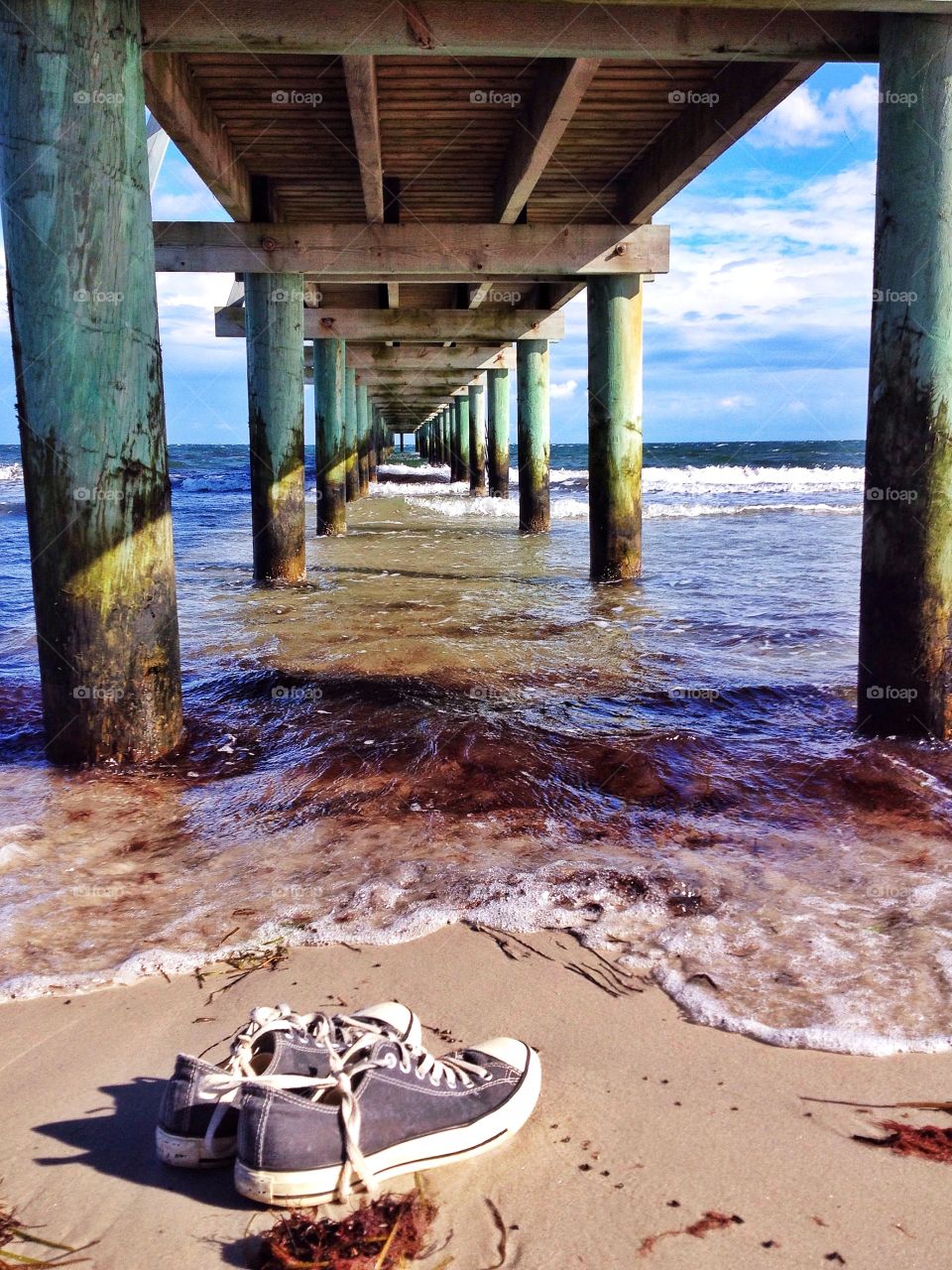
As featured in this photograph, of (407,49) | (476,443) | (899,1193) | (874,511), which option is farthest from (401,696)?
(476,443)

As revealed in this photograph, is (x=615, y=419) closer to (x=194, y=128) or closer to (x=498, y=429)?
(x=194, y=128)

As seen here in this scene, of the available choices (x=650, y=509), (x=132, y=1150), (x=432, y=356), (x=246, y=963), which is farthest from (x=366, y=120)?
(x=650, y=509)

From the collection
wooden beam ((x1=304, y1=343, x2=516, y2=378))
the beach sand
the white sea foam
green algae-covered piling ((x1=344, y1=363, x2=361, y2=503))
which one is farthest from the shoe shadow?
green algae-covered piling ((x1=344, y1=363, x2=361, y2=503))

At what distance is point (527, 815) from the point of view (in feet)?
11.9

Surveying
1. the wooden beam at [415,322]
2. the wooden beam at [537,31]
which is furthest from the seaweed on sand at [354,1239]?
the wooden beam at [415,322]

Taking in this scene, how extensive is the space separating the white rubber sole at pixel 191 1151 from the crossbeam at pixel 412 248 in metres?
9.16

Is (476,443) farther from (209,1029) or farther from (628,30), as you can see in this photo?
(209,1029)

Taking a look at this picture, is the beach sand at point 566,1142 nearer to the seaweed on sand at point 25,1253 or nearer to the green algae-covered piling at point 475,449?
the seaweed on sand at point 25,1253

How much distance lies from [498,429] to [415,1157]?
23.1 meters

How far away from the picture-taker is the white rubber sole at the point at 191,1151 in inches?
66.1

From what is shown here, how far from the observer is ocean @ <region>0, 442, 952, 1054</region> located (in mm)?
2527

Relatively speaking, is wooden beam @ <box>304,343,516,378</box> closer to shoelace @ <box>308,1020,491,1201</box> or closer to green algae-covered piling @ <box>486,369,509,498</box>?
green algae-covered piling @ <box>486,369,509,498</box>

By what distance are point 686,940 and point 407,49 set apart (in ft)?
15.9

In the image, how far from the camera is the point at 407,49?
5301 mm
